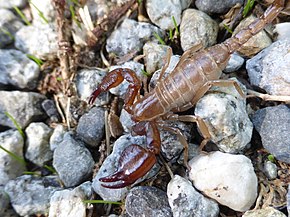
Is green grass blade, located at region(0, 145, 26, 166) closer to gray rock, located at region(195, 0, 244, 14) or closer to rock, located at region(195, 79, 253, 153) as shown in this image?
rock, located at region(195, 79, 253, 153)

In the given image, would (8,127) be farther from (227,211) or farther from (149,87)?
(227,211)

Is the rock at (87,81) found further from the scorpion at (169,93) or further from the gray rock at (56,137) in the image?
the gray rock at (56,137)

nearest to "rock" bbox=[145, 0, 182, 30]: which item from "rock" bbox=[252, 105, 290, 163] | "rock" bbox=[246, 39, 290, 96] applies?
"rock" bbox=[246, 39, 290, 96]

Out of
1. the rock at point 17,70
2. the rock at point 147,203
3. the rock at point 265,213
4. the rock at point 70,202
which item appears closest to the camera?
the rock at point 265,213

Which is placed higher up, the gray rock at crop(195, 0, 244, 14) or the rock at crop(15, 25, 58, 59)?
the rock at crop(15, 25, 58, 59)

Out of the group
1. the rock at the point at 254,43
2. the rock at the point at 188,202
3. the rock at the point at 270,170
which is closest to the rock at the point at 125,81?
the rock at the point at 254,43

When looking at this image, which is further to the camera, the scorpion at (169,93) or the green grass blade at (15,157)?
the green grass blade at (15,157)
